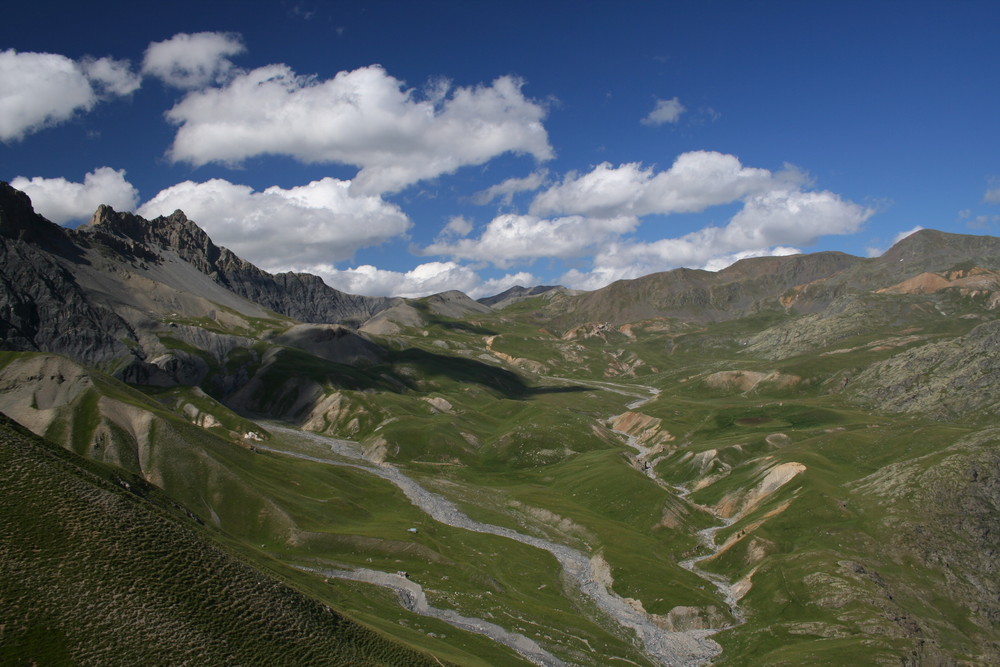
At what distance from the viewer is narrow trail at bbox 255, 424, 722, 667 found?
86.9m

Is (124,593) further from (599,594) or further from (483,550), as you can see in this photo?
(483,550)

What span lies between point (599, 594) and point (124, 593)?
7994 centimetres

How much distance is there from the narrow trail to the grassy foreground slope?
5073 centimetres

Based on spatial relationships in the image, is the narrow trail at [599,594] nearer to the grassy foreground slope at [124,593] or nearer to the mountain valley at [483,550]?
the mountain valley at [483,550]

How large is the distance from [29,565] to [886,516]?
12660 centimetres

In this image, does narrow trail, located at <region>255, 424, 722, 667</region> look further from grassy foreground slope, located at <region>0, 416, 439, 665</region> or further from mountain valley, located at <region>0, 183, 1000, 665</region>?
grassy foreground slope, located at <region>0, 416, 439, 665</region>

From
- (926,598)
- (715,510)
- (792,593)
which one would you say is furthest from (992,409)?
(792,593)

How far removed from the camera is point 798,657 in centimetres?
7975

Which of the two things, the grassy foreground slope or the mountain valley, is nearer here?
the grassy foreground slope

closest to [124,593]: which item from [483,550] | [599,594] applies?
[599,594]

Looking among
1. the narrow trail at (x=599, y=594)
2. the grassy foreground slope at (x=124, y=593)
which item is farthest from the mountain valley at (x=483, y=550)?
the narrow trail at (x=599, y=594)

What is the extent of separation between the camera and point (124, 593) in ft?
133

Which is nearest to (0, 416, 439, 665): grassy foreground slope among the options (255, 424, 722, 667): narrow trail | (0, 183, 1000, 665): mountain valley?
(0, 183, 1000, 665): mountain valley

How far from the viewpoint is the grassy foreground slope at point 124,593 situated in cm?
3800
